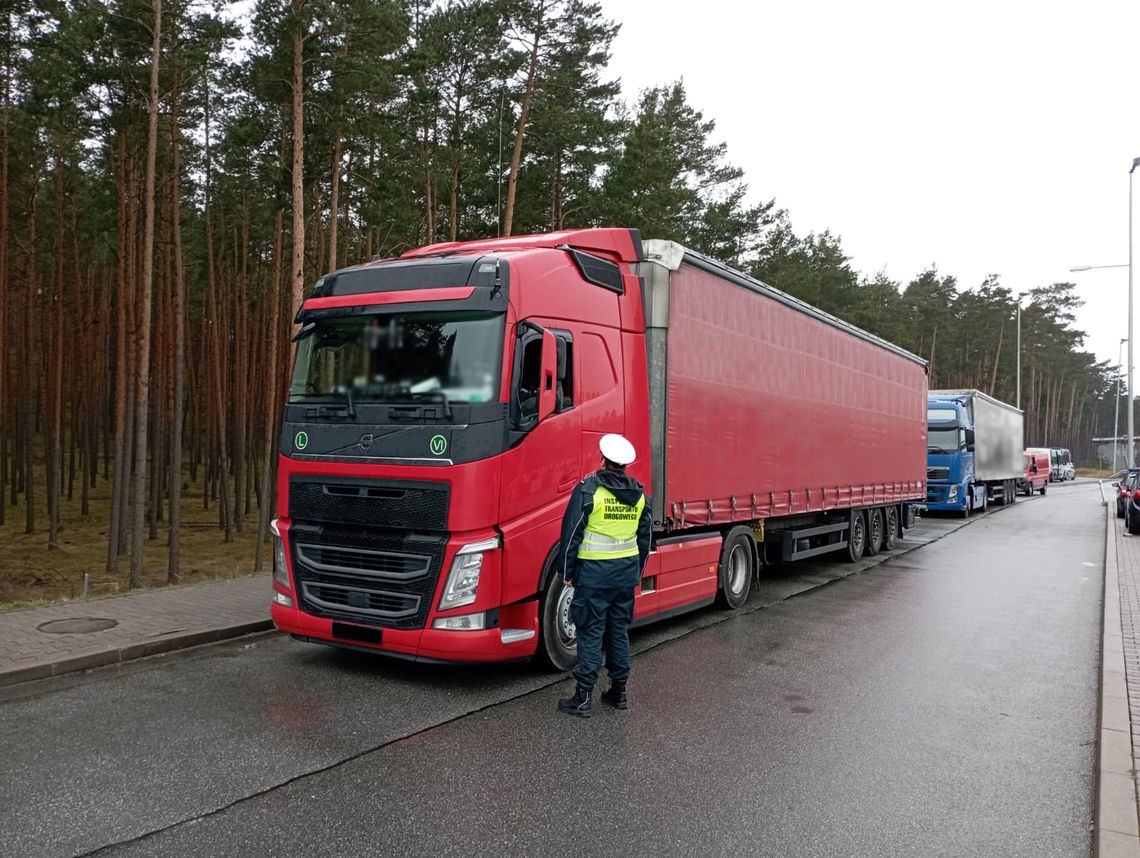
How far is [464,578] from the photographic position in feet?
18.6

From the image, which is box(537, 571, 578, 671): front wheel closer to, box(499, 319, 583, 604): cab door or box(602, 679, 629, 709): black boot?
box(499, 319, 583, 604): cab door

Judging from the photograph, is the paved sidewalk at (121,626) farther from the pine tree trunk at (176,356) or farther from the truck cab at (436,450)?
the pine tree trunk at (176,356)

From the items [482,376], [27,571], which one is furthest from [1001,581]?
[27,571]

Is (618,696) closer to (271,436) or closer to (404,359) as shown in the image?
(404,359)

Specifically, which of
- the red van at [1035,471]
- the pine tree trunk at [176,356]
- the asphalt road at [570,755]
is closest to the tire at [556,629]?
the asphalt road at [570,755]

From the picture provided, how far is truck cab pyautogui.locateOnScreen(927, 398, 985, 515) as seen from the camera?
24234 millimetres

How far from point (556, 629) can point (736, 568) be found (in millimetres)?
3751

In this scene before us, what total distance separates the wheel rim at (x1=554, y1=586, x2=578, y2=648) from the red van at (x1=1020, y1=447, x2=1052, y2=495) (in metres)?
37.8

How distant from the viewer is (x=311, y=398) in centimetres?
639

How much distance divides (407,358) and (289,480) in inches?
54.6

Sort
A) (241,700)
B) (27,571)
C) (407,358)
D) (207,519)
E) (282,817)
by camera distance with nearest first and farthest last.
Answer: (282,817) → (241,700) → (407,358) → (27,571) → (207,519)

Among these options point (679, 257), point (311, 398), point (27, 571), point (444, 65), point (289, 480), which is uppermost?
point (444, 65)

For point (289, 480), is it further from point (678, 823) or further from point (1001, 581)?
point (1001, 581)

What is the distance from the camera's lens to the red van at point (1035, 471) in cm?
3977
